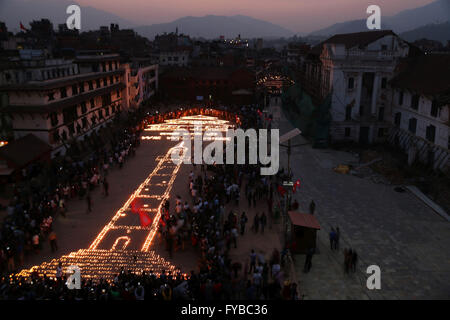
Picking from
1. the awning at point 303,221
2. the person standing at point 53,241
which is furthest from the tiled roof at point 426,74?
the person standing at point 53,241

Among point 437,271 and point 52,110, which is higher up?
point 52,110

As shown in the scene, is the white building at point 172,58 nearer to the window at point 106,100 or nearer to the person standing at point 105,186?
the window at point 106,100

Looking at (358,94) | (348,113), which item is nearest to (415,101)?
(358,94)

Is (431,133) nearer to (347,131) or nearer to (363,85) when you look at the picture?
(347,131)

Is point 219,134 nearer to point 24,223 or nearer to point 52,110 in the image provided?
point 52,110

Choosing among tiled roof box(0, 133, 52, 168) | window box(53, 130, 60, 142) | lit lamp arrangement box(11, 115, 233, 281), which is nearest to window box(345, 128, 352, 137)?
lit lamp arrangement box(11, 115, 233, 281)
